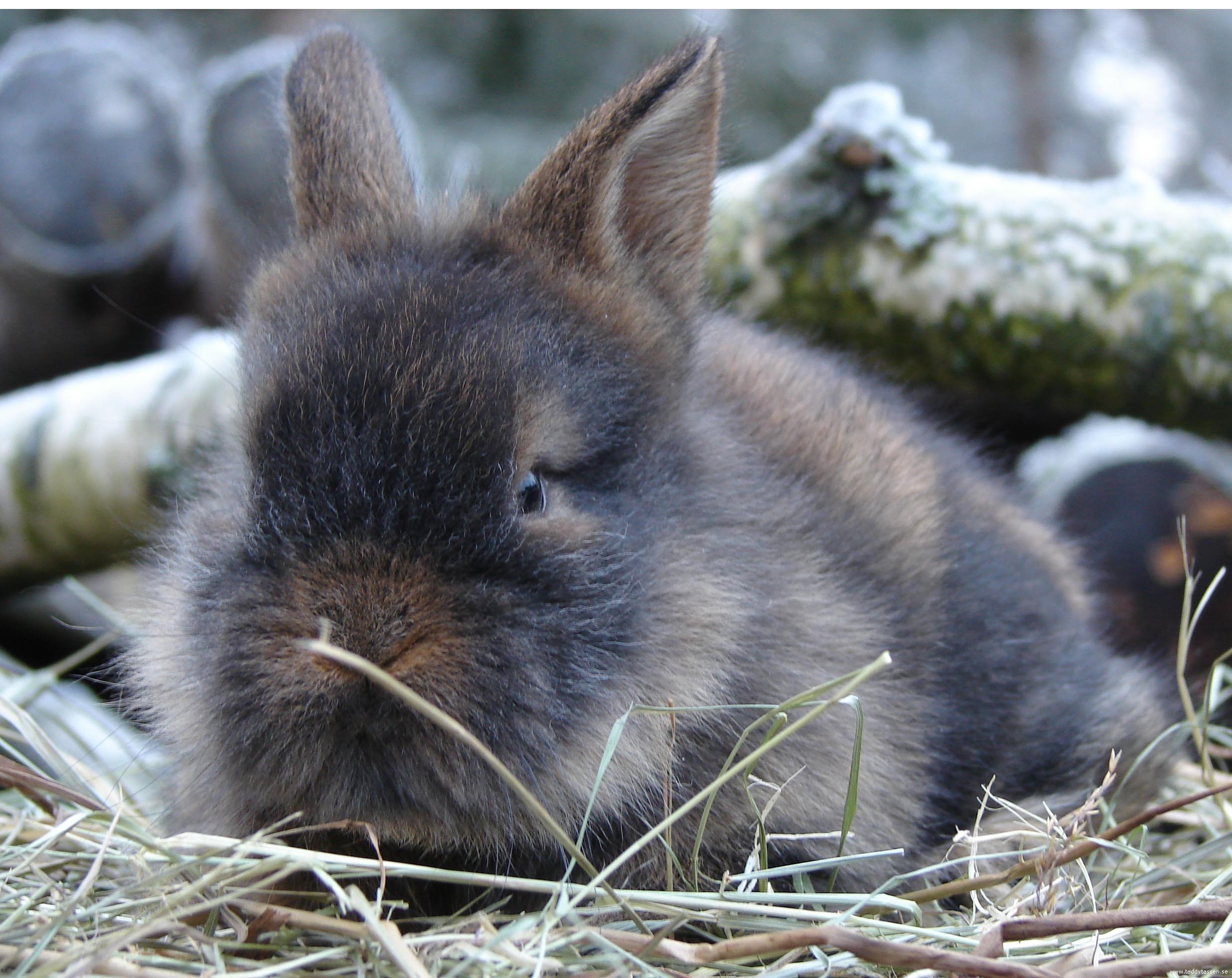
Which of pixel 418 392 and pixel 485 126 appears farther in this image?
pixel 485 126

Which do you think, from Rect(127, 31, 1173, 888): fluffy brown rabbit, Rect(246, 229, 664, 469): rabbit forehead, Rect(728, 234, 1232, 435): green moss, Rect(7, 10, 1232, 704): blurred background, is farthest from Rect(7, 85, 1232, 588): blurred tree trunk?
Rect(246, 229, 664, 469): rabbit forehead

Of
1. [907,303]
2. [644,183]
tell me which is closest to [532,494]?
[644,183]

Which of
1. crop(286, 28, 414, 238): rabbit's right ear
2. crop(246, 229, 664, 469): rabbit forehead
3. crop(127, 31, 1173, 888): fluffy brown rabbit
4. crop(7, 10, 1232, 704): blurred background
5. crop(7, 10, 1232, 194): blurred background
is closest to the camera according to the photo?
crop(127, 31, 1173, 888): fluffy brown rabbit

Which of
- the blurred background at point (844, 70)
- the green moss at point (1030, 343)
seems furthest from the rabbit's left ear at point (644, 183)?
the blurred background at point (844, 70)

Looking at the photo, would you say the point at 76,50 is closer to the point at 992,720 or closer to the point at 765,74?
the point at 992,720

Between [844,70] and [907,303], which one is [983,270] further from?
[844,70]

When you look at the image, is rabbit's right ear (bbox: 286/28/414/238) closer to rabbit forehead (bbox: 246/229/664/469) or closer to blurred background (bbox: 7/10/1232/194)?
rabbit forehead (bbox: 246/229/664/469)
